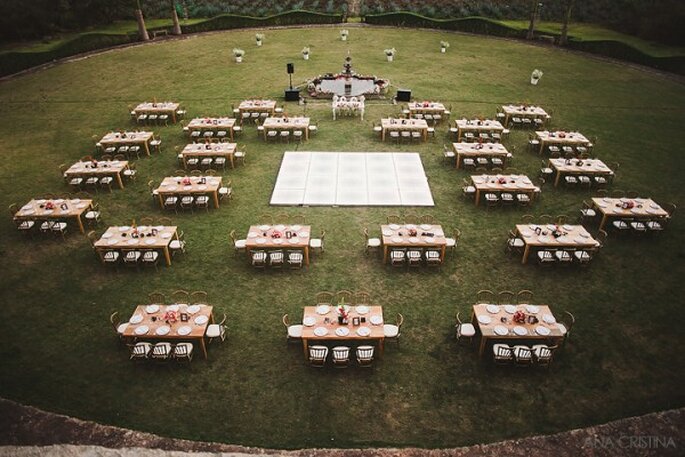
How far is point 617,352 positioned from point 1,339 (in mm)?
15254

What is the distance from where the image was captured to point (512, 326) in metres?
10.6

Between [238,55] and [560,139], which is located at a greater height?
[238,55]

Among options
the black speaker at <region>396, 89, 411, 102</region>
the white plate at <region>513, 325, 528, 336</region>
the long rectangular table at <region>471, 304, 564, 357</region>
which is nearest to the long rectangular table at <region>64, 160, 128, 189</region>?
the long rectangular table at <region>471, 304, 564, 357</region>

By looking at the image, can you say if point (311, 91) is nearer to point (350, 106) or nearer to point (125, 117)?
point (350, 106)

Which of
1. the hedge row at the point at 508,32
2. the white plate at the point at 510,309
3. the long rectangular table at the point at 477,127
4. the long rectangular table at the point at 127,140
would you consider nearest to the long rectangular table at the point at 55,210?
the long rectangular table at the point at 127,140

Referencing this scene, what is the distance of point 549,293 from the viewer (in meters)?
12.5

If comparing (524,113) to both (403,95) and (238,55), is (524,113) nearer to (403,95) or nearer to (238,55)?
(403,95)

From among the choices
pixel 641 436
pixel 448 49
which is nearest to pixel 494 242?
pixel 641 436

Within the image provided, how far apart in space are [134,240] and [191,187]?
3348 millimetres

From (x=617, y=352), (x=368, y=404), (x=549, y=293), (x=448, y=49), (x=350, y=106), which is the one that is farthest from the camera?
(x=448, y=49)

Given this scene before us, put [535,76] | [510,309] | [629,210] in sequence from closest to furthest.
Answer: [510,309] → [629,210] → [535,76]

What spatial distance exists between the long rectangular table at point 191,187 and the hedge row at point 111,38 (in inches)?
991

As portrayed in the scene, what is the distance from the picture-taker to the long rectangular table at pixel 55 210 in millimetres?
14734

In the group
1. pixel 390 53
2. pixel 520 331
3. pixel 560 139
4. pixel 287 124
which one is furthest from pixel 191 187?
pixel 390 53
